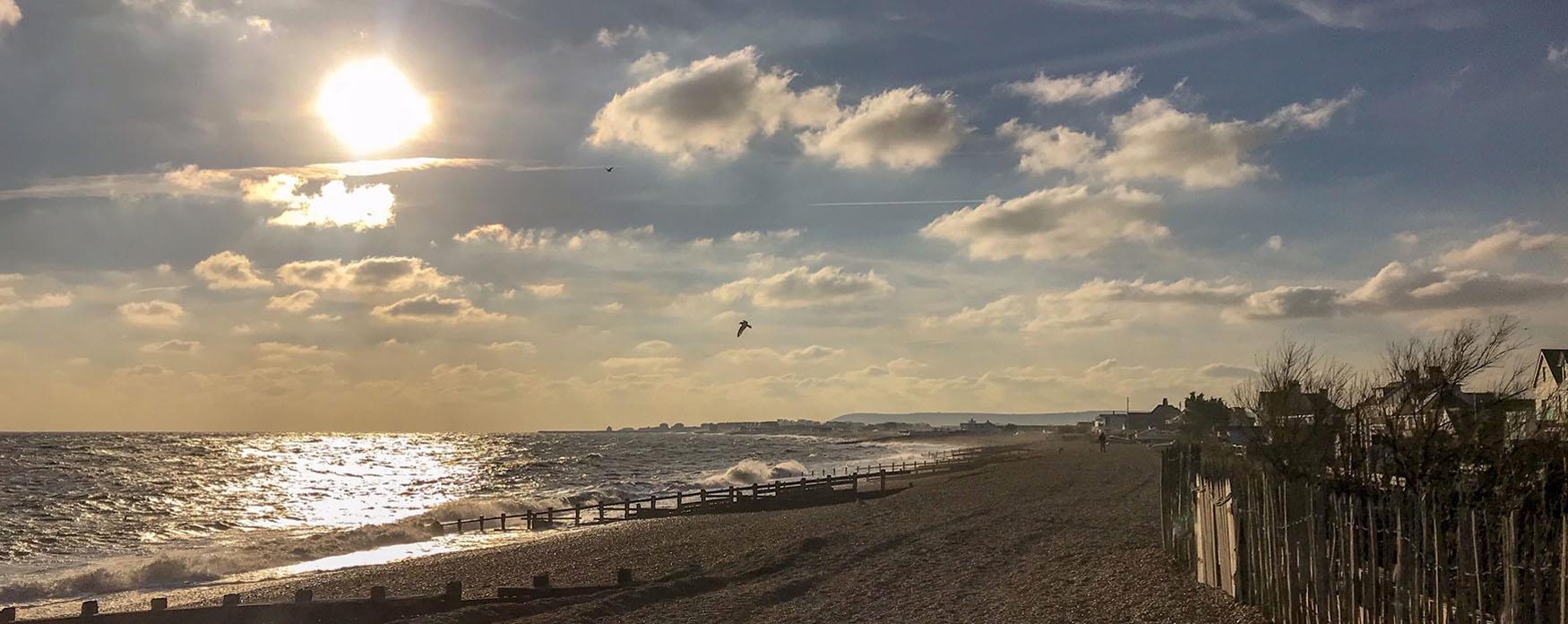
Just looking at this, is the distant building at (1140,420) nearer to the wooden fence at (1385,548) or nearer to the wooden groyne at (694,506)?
the wooden groyne at (694,506)

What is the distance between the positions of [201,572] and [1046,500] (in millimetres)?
25562

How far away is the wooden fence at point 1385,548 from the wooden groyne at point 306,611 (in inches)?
421

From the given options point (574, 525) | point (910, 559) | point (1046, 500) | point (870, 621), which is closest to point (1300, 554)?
point (870, 621)

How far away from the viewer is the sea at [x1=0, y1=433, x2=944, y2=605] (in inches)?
1309

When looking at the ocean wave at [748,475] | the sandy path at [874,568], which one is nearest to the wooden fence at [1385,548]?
the sandy path at [874,568]

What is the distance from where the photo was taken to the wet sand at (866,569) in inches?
612

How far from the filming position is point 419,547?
36.5 m

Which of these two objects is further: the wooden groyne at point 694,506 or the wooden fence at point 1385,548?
the wooden groyne at point 694,506

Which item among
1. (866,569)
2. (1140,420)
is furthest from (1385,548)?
(1140,420)

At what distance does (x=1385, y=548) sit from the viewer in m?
9.33

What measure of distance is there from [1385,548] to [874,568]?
38.7ft

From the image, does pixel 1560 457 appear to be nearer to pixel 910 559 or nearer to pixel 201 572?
pixel 910 559

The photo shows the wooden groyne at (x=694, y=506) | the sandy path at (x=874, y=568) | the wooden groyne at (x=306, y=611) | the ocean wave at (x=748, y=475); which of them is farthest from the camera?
the ocean wave at (x=748, y=475)

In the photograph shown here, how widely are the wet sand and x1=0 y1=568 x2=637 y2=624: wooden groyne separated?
22.5 inches
